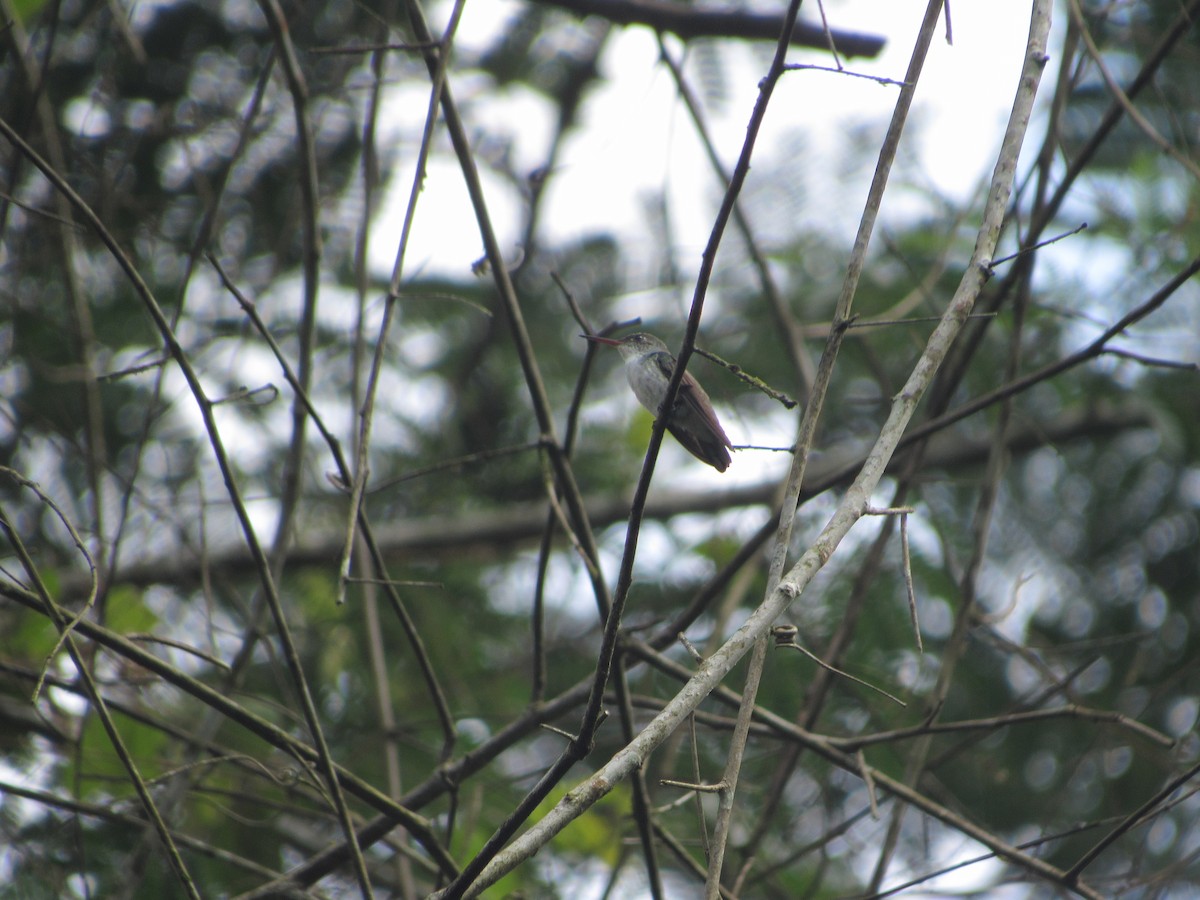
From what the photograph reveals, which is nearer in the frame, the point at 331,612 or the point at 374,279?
the point at 331,612

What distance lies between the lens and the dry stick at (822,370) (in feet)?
5.60

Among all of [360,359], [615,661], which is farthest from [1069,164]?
[360,359]

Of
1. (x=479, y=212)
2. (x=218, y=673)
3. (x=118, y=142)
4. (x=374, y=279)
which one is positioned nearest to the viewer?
(x=479, y=212)

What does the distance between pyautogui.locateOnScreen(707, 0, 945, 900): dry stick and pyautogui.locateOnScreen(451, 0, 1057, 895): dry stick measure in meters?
0.03

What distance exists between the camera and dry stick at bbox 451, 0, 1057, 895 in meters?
1.48

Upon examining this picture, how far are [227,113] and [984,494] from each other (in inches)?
126

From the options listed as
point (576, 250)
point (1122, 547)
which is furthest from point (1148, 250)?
point (576, 250)

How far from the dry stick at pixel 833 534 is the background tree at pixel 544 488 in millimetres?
512

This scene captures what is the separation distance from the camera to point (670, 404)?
5.79 feet

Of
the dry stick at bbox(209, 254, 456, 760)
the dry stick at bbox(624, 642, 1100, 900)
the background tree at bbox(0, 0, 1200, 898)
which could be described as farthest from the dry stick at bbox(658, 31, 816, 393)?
the dry stick at bbox(209, 254, 456, 760)

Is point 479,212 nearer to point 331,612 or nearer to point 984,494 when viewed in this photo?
point 984,494

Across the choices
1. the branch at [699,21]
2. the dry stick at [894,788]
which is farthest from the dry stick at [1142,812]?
the branch at [699,21]

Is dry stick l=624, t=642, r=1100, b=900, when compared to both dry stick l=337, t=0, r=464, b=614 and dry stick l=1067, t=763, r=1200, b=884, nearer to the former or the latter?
dry stick l=1067, t=763, r=1200, b=884

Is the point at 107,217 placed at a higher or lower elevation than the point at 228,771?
higher
